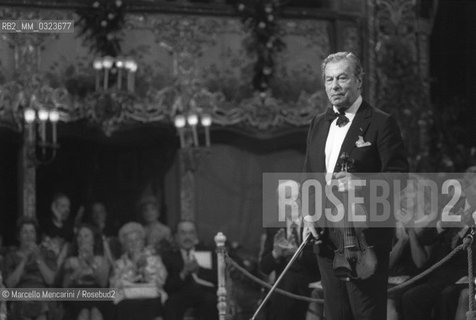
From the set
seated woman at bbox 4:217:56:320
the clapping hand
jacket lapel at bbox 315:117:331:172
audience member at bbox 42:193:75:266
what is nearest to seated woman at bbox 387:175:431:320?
the clapping hand

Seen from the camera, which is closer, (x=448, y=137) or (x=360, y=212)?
(x=360, y=212)

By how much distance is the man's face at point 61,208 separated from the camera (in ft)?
47.3

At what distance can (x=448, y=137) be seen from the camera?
661 inches

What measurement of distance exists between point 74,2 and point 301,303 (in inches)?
217

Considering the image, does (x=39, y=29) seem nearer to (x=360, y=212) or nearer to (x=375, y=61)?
(x=375, y=61)

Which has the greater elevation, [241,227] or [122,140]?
[122,140]

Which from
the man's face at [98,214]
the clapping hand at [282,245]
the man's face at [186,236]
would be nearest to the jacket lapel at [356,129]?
the clapping hand at [282,245]

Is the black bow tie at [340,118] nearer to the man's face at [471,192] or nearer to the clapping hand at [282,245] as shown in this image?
the man's face at [471,192]

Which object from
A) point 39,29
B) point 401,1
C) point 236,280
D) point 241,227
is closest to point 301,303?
point 236,280

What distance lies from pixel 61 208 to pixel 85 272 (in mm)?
1770

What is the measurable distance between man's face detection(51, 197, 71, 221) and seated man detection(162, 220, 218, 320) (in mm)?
1598

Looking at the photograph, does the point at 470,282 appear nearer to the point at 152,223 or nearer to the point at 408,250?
the point at 408,250

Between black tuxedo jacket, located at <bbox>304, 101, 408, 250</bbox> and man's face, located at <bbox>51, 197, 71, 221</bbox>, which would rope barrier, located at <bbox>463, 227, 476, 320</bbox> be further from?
man's face, located at <bbox>51, 197, 71, 221</bbox>

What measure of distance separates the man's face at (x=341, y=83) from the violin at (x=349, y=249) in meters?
0.34
